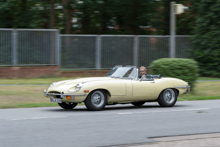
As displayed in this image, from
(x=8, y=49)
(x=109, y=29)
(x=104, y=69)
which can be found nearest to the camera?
(x=8, y=49)

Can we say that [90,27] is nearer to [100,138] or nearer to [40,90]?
[40,90]

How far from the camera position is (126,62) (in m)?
23.0

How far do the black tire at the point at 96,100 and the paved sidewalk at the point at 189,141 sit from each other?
379 centimetres

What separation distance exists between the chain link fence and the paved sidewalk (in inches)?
575

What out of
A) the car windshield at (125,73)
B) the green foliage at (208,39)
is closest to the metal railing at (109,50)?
the green foliage at (208,39)

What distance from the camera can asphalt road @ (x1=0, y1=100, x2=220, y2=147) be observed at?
21.9 ft

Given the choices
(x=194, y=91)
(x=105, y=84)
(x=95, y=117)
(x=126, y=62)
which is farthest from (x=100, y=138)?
(x=126, y=62)

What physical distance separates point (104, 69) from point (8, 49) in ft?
17.4

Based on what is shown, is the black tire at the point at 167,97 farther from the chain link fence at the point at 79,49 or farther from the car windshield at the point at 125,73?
the chain link fence at the point at 79,49

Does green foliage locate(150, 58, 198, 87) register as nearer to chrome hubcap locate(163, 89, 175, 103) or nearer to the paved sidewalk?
chrome hubcap locate(163, 89, 175, 103)

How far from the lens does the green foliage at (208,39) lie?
Result: 23406 millimetres

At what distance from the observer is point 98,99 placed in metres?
10.8

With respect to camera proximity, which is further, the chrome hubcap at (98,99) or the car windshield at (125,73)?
the car windshield at (125,73)

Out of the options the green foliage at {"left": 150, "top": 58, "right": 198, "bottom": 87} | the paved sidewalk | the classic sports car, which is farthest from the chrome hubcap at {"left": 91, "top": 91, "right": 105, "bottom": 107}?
the green foliage at {"left": 150, "top": 58, "right": 198, "bottom": 87}
